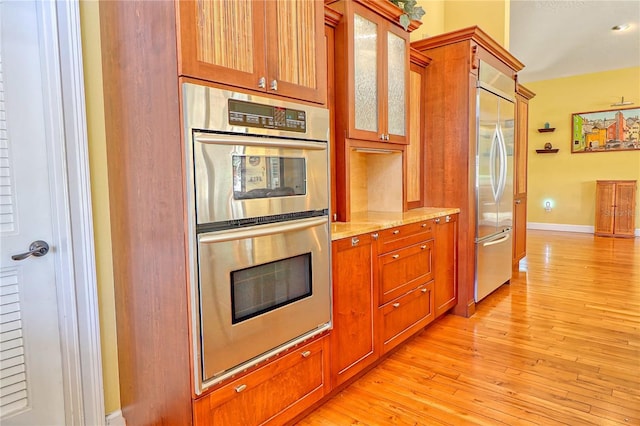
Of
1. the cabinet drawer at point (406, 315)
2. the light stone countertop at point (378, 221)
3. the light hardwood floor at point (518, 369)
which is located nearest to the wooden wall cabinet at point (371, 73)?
the light stone countertop at point (378, 221)

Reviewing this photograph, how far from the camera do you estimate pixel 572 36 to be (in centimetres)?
571

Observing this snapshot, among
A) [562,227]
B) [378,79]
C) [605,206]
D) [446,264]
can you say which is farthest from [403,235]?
[562,227]

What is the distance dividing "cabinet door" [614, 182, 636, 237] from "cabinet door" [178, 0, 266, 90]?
7.62 meters

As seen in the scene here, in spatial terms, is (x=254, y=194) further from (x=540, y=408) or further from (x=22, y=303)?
(x=540, y=408)

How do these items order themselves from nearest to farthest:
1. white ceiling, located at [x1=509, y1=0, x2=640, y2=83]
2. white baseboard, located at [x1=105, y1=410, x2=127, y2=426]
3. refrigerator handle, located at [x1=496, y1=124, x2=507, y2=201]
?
1. white baseboard, located at [x1=105, y1=410, x2=127, y2=426]
2. refrigerator handle, located at [x1=496, y1=124, x2=507, y2=201]
3. white ceiling, located at [x1=509, y1=0, x2=640, y2=83]

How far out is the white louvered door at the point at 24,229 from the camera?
4.99ft

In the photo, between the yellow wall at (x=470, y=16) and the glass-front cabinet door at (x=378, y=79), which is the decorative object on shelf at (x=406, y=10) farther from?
the yellow wall at (x=470, y=16)

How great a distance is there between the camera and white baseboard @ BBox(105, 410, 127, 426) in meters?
1.79

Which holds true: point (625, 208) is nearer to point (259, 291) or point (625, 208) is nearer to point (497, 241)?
point (497, 241)

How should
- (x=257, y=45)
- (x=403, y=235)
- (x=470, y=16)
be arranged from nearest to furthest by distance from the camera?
(x=257, y=45) < (x=403, y=235) < (x=470, y=16)

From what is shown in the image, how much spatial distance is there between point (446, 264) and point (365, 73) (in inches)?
63.1

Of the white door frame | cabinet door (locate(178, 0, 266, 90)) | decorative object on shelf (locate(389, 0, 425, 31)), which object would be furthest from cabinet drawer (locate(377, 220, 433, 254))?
the white door frame

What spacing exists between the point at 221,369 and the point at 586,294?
3811 mm

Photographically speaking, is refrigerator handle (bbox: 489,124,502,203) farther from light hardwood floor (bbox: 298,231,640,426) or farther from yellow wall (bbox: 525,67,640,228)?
yellow wall (bbox: 525,67,640,228)
